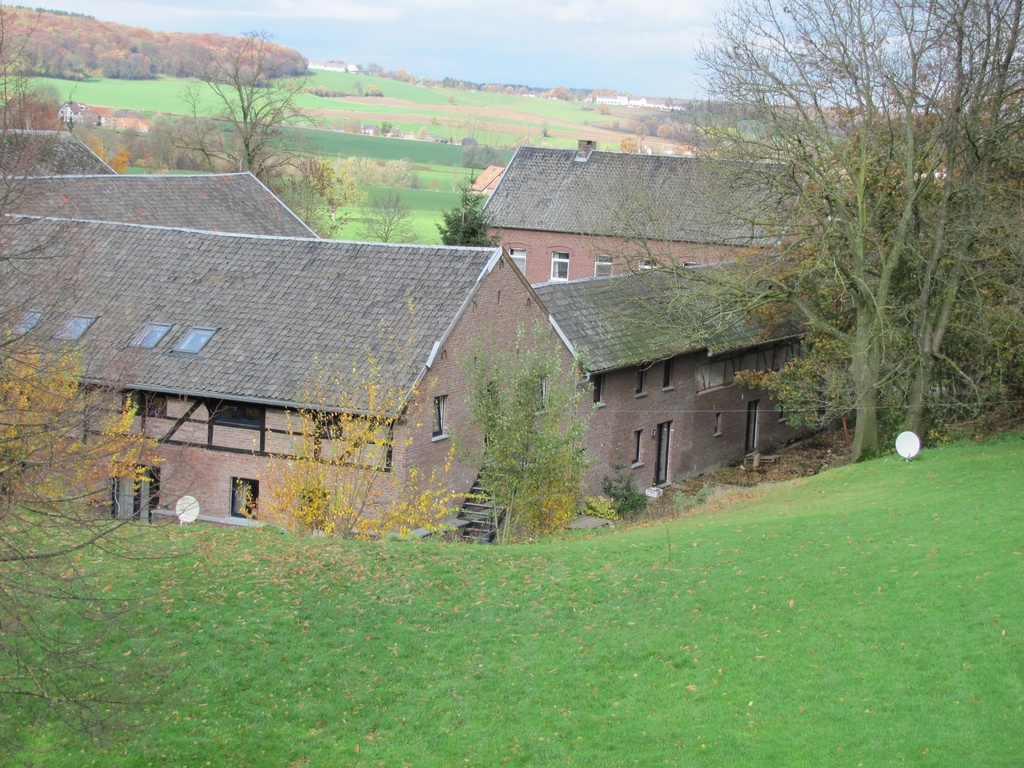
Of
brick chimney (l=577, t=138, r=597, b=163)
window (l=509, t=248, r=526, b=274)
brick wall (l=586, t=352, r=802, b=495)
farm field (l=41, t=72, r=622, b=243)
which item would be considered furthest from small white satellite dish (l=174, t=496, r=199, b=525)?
farm field (l=41, t=72, r=622, b=243)

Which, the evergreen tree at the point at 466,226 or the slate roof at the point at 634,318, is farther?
the evergreen tree at the point at 466,226

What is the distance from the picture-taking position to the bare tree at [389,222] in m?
72.8

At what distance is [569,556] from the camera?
18719 millimetres

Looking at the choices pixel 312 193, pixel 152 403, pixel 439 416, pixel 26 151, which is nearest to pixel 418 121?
pixel 312 193

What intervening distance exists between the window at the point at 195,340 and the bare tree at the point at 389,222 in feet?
142

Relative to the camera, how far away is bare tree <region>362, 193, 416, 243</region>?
72750 mm

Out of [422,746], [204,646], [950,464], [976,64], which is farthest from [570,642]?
[976,64]

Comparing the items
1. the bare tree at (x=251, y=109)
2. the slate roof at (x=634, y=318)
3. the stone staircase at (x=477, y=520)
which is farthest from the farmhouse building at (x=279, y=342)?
the bare tree at (x=251, y=109)

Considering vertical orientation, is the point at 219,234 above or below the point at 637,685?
above

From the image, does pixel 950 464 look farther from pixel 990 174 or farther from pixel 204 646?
pixel 204 646

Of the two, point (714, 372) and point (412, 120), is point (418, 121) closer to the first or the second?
point (412, 120)

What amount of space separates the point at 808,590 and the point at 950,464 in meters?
10.6

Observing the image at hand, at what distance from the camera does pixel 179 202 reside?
39219mm

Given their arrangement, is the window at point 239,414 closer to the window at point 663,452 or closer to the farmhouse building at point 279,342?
the farmhouse building at point 279,342
